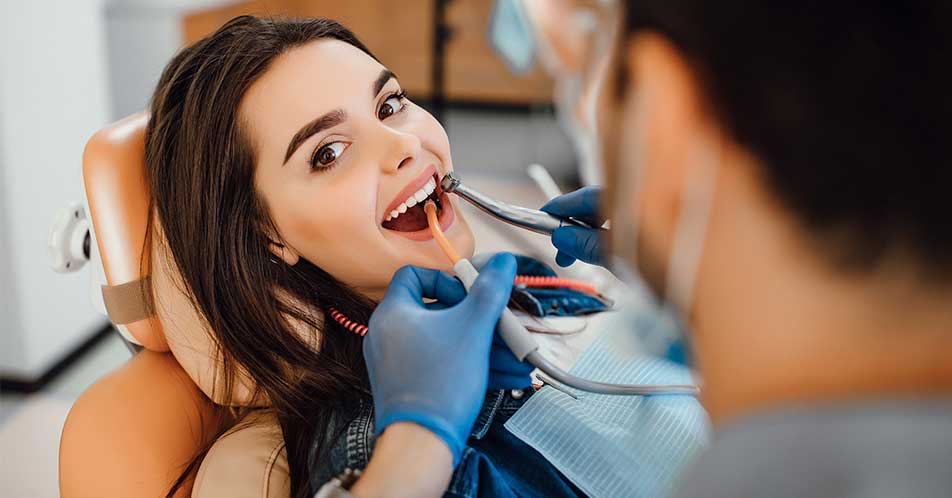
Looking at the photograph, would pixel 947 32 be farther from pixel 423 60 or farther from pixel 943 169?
pixel 423 60

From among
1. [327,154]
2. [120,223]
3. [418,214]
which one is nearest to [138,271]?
[120,223]

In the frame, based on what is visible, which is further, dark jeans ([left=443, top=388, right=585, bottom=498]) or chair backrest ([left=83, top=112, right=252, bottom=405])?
chair backrest ([left=83, top=112, right=252, bottom=405])

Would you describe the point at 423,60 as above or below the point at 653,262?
below

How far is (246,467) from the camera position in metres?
1.02

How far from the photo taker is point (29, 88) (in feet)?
6.48

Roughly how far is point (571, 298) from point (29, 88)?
1386 millimetres

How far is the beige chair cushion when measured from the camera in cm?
100

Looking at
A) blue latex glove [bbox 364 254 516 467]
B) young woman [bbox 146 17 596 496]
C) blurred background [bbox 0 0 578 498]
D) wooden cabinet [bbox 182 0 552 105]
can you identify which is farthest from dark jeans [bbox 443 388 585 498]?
wooden cabinet [bbox 182 0 552 105]

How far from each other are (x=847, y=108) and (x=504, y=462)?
69 centimetres

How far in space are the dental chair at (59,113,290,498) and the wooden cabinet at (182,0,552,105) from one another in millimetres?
2988

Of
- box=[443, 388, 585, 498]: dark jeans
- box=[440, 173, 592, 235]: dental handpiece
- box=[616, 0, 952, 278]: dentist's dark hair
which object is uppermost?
box=[616, 0, 952, 278]: dentist's dark hair

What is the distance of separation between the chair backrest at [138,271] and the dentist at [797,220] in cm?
68

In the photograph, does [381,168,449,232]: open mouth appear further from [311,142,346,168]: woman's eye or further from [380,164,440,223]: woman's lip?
[311,142,346,168]: woman's eye

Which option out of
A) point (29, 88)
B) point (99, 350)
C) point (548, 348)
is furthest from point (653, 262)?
point (99, 350)
